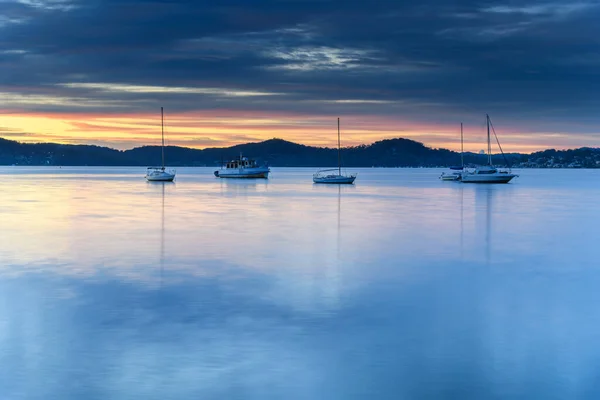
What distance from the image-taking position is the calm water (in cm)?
1043

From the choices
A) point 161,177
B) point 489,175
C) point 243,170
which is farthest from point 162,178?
point 489,175

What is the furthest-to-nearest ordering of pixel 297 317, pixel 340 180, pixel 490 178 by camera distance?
pixel 490 178
pixel 340 180
pixel 297 317

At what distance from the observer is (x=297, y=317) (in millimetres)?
14664

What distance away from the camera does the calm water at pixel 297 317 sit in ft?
34.2

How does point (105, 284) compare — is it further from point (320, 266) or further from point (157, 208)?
point (157, 208)

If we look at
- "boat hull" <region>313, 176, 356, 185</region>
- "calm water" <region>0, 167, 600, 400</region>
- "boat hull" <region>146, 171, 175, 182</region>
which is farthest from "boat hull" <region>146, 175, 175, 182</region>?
"calm water" <region>0, 167, 600, 400</region>

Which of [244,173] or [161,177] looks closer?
[161,177]

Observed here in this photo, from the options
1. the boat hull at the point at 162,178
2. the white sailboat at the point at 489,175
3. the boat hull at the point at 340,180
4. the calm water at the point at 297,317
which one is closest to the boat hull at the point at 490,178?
the white sailboat at the point at 489,175

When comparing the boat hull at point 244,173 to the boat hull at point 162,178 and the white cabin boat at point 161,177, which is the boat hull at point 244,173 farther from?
the boat hull at point 162,178

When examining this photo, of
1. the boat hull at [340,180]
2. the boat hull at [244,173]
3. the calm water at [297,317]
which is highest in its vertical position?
the boat hull at [244,173]

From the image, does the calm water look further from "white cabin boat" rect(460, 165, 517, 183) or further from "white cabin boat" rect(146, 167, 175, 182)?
"white cabin boat" rect(146, 167, 175, 182)

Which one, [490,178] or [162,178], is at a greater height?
[162,178]

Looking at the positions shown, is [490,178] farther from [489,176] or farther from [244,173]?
[244,173]

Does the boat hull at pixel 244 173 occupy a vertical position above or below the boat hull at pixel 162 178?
above
